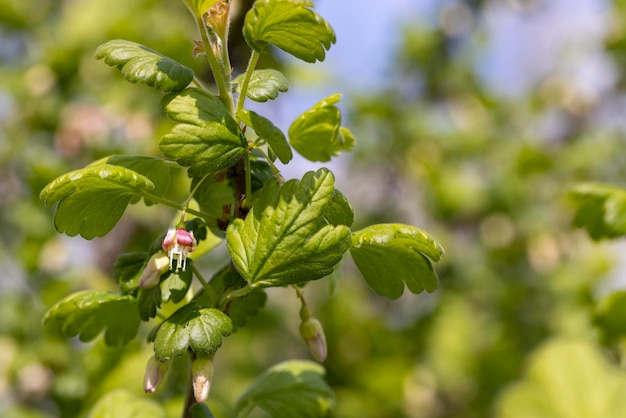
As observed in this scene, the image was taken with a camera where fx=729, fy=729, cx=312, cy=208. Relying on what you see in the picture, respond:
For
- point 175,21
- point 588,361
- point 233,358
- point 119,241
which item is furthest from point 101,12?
point 588,361

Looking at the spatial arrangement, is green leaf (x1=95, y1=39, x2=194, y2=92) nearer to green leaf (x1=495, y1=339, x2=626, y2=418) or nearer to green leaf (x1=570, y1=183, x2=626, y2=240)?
green leaf (x1=570, y1=183, x2=626, y2=240)

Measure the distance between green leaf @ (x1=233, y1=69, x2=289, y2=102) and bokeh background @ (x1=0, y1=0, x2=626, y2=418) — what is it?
3.67ft

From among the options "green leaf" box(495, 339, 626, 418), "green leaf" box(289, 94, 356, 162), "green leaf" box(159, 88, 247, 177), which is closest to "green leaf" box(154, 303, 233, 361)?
"green leaf" box(159, 88, 247, 177)

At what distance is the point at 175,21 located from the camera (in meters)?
2.63

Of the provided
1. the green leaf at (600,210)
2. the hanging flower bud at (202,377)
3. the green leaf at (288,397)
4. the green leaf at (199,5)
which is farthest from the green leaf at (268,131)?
the green leaf at (600,210)

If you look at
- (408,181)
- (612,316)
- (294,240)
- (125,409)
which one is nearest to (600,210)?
(612,316)

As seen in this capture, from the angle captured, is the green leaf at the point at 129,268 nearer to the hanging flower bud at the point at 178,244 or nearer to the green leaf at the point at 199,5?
the hanging flower bud at the point at 178,244

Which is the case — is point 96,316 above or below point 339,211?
below

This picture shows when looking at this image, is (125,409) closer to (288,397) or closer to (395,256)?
A: (288,397)

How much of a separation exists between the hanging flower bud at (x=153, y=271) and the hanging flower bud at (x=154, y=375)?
8 centimetres

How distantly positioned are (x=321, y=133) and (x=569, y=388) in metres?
0.95

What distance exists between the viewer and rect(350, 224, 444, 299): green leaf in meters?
0.74

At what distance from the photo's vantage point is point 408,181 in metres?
2.96

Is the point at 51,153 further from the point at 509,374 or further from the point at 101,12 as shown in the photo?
the point at 509,374
